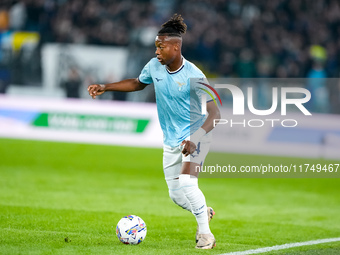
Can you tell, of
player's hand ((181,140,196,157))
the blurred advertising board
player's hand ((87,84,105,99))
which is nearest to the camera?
player's hand ((181,140,196,157))

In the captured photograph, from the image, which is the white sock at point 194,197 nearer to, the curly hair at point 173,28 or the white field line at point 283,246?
the white field line at point 283,246

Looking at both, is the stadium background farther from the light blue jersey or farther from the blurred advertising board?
the light blue jersey

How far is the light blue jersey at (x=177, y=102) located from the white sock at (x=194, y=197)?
0.45m

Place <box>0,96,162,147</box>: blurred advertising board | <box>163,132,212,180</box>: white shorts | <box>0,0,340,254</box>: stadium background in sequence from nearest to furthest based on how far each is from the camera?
<box>163,132,212,180</box>: white shorts, <box>0,0,340,254</box>: stadium background, <box>0,96,162,147</box>: blurred advertising board

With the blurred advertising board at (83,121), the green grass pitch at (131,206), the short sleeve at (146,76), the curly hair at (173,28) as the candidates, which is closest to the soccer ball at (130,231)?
the green grass pitch at (131,206)

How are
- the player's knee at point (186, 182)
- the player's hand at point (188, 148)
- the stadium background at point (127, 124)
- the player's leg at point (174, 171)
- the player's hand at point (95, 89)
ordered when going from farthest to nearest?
the stadium background at point (127, 124)
the player's hand at point (95, 89)
the player's leg at point (174, 171)
the player's knee at point (186, 182)
the player's hand at point (188, 148)

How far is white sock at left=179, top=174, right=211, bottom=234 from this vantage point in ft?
23.7

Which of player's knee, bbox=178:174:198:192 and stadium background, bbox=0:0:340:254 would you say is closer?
player's knee, bbox=178:174:198:192

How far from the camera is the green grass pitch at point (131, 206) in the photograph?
24.9 ft

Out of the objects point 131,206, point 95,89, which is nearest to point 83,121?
→ point 131,206

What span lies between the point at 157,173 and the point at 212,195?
9.45 feet

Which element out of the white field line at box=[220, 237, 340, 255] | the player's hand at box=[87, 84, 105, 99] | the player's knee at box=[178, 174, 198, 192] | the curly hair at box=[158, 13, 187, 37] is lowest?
the white field line at box=[220, 237, 340, 255]

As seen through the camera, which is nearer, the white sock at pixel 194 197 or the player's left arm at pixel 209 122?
the player's left arm at pixel 209 122

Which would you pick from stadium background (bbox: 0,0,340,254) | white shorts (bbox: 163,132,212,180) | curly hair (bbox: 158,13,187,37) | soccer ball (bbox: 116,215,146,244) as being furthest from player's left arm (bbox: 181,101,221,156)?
stadium background (bbox: 0,0,340,254)
